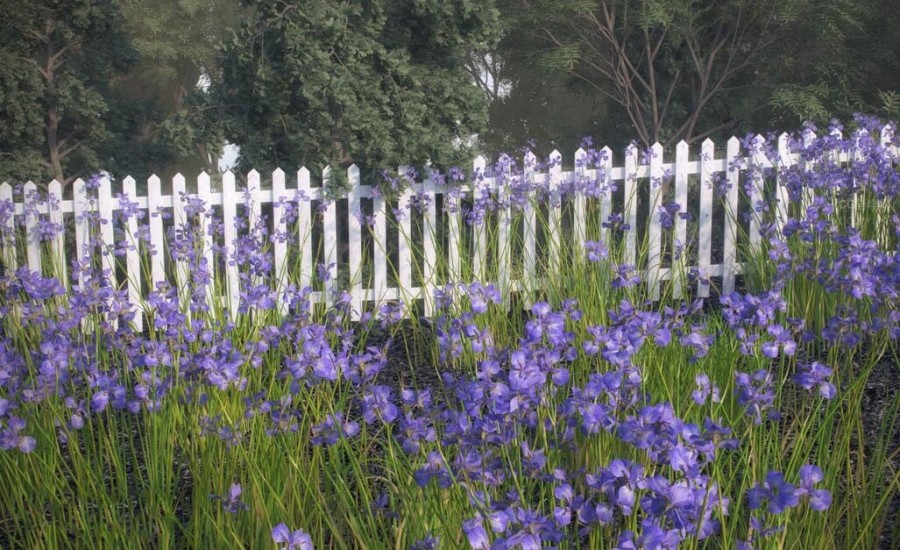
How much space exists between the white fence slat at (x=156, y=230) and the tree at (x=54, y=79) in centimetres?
241

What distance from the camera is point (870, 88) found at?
10211 millimetres

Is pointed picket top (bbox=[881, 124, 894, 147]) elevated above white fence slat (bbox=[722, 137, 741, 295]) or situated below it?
above

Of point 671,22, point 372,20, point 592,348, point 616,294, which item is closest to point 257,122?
point 372,20

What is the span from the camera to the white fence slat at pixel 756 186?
5316mm

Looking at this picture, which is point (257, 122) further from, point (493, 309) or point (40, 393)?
point (40, 393)

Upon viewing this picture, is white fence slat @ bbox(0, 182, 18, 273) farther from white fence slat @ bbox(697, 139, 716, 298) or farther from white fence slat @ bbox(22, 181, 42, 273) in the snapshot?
white fence slat @ bbox(697, 139, 716, 298)

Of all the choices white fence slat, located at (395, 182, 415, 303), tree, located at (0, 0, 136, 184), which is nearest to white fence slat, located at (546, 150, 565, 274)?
white fence slat, located at (395, 182, 415, 303)

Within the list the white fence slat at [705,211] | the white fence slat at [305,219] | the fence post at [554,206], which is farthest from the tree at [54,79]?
the white fence slat at [705,211]

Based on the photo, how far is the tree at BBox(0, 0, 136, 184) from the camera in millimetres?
7824

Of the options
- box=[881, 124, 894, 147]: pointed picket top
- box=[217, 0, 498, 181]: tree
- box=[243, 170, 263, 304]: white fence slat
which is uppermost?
box=[217, 0, 498, 181]: tree

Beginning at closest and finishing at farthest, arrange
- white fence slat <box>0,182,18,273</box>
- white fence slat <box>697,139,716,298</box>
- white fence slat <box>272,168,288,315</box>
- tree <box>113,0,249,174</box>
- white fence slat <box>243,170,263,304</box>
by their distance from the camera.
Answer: white fence slat <box>272,168,288,315</box> → white fence slat <box>0,182,18,273</box> → white fence slat <box>243,170,263,304</box> → white fence slat <box>697,139,716,298</box> → tree <box>113,0,249,174</box>

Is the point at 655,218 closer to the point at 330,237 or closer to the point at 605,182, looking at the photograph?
the point at 605,182

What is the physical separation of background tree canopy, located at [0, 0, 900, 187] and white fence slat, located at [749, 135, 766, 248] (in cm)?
156

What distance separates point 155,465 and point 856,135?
14.1 feet
